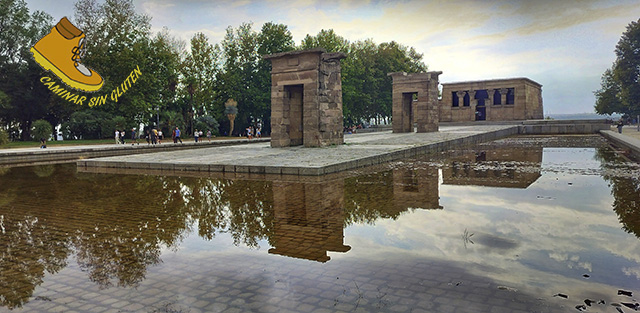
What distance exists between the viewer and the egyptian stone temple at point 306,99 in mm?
18828

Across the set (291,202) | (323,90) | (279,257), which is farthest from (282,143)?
(279,257)

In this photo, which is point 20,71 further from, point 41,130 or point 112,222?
point 112,222

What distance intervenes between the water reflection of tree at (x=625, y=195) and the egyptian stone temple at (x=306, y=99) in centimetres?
1072

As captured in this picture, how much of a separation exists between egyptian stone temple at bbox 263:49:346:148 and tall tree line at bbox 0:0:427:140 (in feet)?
75.5

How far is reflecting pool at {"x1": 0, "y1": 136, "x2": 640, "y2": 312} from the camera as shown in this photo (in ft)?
11.0

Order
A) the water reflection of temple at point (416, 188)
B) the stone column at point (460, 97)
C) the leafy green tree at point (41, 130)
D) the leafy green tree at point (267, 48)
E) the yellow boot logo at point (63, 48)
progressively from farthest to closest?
the stone column at point (460, 97) < the leafy green tree at point (267, 48) < the leafy green tree at point (41, 130) < the yellow boot logo at point (63, 48) < the water reflection of temple at point (416, 188)

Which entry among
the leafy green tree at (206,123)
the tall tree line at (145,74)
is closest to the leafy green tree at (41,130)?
the tall tree line at (145,74)

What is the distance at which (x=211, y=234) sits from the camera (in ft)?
18.0

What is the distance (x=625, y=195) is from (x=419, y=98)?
76.4 feet

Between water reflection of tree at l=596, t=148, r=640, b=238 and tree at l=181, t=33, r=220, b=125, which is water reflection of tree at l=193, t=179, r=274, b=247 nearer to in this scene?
water reflection of tree at l=596, t=148, r=640, b=238

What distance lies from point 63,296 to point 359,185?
6282 mm

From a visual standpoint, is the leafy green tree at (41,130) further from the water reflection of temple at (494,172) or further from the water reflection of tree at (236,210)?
the water reflection of temple at (494,172)

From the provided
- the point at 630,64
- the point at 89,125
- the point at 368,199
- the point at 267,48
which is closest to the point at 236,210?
the point at 368,199

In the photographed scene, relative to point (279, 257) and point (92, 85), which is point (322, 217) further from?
point (92, 85)
